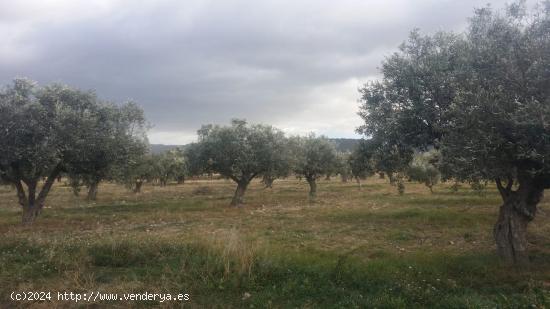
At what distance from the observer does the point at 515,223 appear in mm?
13703

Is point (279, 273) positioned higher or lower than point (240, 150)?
lower

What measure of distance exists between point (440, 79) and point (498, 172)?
160 inches

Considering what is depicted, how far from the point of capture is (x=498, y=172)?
1176cm

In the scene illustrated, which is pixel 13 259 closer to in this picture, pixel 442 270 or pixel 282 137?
pixel 442 270

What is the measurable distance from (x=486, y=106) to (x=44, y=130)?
69.3ft

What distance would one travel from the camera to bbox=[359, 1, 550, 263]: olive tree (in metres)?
11.2

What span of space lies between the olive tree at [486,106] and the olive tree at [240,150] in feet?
72.5

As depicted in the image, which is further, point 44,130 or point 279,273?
point 44,130

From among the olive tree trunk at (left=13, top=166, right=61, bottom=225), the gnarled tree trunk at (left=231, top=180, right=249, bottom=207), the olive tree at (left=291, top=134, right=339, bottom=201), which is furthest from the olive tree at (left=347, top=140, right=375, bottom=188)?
the olive tree at (left=291, top=134, right=339, bottom=201)

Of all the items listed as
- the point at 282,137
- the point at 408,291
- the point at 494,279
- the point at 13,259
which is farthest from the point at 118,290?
the point at 282,137

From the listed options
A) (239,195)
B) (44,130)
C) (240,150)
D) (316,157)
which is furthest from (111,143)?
(316,157)

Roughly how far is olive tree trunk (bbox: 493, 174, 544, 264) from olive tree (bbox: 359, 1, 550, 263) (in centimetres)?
3

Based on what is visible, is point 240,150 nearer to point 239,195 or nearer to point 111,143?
point 239,195

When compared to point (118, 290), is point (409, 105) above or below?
above
